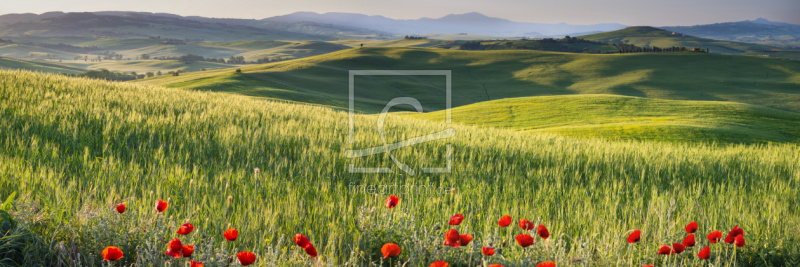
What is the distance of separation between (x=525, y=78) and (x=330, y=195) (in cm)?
9550

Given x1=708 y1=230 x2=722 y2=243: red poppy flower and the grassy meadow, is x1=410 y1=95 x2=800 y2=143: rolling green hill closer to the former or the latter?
the grassy meadow

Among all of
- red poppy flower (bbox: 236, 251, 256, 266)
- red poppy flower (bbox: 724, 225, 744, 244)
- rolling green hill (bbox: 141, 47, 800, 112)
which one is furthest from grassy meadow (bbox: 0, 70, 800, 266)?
rolling green hill (bbox: 141, 47, 800, 112)

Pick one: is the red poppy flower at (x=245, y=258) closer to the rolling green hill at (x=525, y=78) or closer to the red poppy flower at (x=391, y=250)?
the red poppy flower at (x=391, y=250)

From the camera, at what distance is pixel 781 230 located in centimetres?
358

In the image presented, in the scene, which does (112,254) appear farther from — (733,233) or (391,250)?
(733,233)

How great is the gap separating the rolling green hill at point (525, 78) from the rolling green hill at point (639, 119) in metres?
30.2

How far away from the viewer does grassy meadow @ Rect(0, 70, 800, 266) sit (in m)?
2.73

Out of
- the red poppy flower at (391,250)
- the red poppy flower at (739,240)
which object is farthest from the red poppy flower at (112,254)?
the red poppy flower at (739,240)

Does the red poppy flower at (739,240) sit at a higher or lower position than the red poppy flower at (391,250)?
lower

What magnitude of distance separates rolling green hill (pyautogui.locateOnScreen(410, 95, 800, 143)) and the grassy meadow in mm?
10290

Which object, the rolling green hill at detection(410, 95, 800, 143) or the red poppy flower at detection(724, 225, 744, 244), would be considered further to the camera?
the rolling green hill at detection(410, 95, 800, 143)

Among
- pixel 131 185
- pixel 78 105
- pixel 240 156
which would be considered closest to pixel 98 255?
pixel 131 185

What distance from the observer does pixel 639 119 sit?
24359 mm

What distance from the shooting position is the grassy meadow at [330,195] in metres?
2.73
